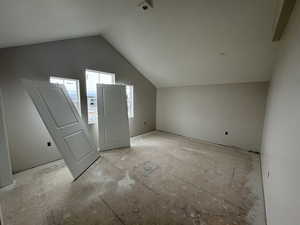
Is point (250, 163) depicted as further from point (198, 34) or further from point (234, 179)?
point (198, 34)

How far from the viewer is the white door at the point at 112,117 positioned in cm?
330

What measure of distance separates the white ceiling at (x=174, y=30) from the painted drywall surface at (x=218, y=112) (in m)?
0.37

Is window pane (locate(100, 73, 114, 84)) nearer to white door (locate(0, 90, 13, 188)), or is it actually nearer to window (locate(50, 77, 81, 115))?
window (locate(50, 77, 81, 115))

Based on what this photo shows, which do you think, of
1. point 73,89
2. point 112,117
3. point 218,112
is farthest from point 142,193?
point 218,112

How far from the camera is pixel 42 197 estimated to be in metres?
1.78

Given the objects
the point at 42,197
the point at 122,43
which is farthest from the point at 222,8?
the point at 42,197

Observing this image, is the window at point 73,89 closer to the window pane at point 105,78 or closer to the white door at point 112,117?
the white door at point 112,117

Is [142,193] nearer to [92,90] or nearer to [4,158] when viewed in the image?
[4,158]

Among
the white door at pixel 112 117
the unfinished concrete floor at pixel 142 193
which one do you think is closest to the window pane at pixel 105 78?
the white door at pixel 112 117

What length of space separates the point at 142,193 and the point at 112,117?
2109 mm

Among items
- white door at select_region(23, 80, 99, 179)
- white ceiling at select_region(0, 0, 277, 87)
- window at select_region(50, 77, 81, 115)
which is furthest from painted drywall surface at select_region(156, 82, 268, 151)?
white door at select_region(23, 80, 99, 179)

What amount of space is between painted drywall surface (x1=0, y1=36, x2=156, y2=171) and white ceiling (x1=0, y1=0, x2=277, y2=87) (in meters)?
0.25

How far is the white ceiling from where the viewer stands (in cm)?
160

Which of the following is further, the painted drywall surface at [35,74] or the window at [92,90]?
the window at [92,90]
